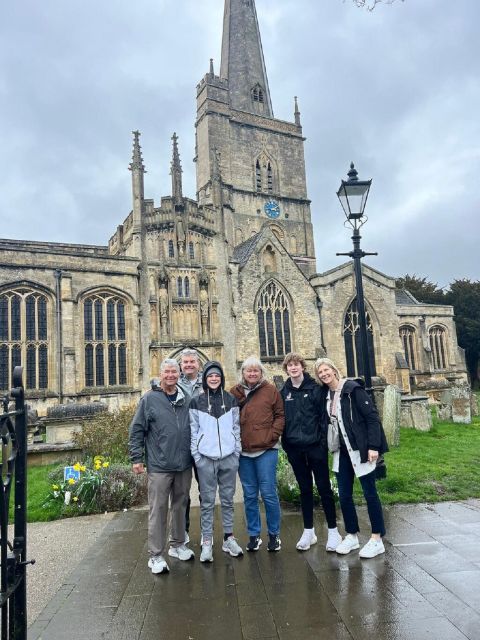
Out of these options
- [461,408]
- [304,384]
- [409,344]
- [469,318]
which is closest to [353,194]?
[304,384]

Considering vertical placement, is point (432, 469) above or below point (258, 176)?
below

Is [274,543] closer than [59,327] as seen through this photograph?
Yes

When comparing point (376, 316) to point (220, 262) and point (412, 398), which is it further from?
point (412, 398)

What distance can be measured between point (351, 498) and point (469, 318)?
150ft

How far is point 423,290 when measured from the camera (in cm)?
5106

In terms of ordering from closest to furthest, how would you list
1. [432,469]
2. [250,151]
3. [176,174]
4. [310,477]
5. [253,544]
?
[253,544], [310,477], [432,469], [176,174], [250,151]

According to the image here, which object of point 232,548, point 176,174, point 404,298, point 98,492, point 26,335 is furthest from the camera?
point 404,298

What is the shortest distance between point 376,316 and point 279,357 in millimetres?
7839

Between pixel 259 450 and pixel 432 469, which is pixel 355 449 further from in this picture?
pixel 432 469

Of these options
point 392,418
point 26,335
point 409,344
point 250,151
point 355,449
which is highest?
point 250,151

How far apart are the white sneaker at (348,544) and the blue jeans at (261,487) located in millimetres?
662

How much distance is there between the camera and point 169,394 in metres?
4.80

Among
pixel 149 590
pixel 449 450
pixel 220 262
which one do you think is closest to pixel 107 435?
pixel 149 590

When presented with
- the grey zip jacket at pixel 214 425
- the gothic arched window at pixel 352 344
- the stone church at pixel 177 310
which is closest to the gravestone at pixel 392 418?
the grey zip jacket at pixel 214 425
